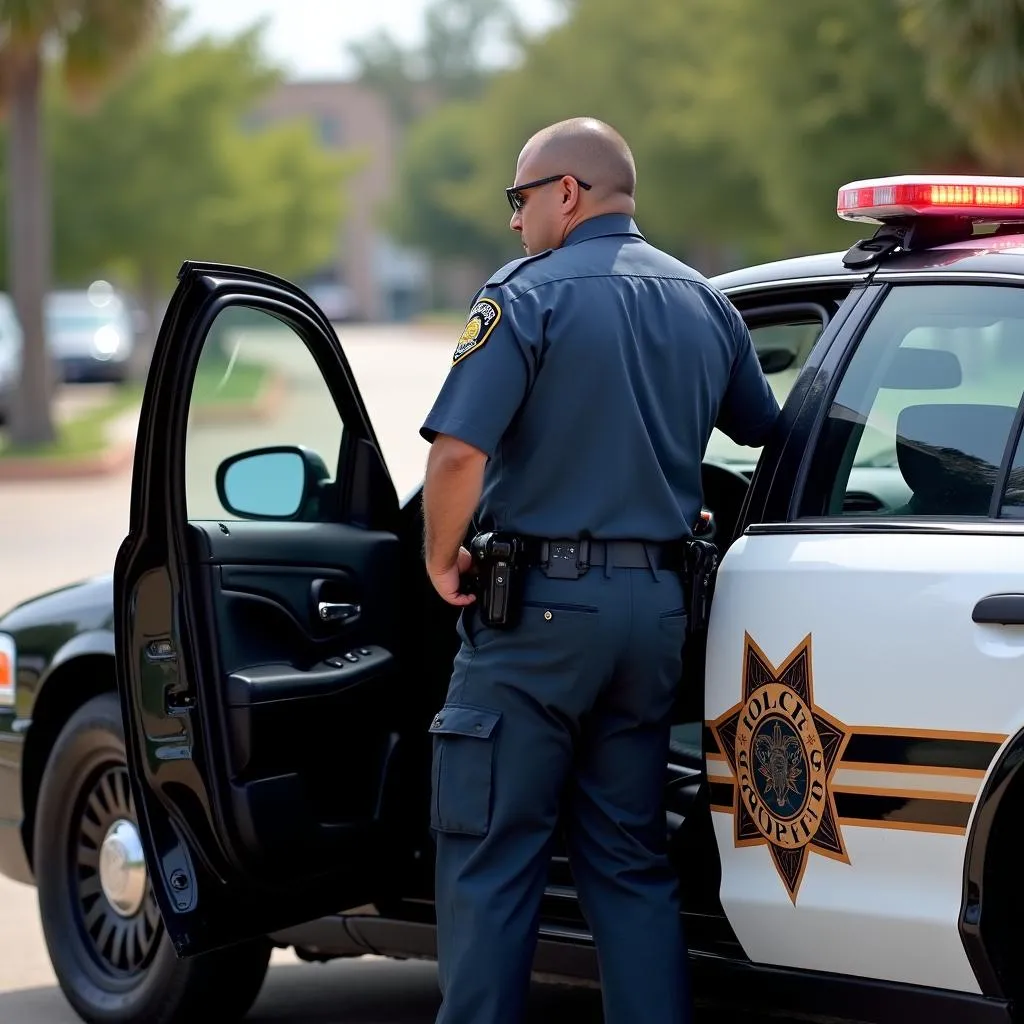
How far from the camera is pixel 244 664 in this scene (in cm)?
383

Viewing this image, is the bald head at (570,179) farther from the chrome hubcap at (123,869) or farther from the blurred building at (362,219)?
the blurred building at (362,219)

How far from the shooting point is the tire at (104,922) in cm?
429

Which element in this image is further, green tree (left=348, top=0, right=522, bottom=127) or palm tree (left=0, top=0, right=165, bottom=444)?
green tree (left=348, top=0, right=522, bottom=127)

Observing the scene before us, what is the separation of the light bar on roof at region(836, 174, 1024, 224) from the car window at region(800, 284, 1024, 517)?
14 centimetres

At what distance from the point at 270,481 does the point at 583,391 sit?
3.37 ft

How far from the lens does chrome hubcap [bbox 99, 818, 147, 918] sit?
172 inches

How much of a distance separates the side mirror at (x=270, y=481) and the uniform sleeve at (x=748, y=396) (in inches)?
39.5

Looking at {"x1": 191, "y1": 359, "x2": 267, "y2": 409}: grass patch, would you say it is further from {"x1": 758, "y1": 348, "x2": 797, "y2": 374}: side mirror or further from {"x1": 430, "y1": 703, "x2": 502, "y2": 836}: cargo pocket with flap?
{"x1": 758, "y1": 348, "x2": 797, "y2": 374}: side mirror

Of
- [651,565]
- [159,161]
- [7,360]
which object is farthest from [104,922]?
[159,161]

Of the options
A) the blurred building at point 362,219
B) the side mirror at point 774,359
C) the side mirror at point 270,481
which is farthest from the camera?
the blurred building at point 362,219

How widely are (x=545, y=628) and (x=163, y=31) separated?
63.0ft

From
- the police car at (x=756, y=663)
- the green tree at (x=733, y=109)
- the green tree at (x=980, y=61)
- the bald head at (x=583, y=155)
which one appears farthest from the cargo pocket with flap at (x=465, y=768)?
the green tree at (x=733, y=109)

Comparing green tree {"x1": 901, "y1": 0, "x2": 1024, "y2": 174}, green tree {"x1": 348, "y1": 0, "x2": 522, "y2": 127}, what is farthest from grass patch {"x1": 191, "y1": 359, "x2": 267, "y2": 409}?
green tree {"x1": 348, "y1": 0, "x2": 522, "y2": 127}

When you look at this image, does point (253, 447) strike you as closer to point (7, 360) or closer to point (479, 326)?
point (479, 326)
